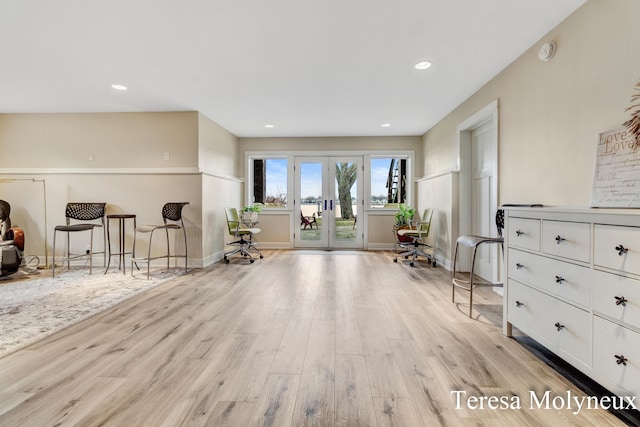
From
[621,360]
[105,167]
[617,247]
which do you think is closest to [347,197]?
[105,167]

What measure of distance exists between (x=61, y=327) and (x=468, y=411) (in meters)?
2.77

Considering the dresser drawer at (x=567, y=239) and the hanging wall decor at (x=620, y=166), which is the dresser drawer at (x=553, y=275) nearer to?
the dresser drawer at (x=567, y=239)

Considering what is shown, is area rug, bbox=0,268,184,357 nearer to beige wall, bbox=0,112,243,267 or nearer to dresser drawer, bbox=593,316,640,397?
beige wall, bbox=0,112,243,267

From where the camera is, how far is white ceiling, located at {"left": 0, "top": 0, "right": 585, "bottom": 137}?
2068mm

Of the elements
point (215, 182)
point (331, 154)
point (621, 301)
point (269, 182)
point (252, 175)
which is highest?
point (331, 154)

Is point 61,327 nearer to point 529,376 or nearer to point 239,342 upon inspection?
point 239,342

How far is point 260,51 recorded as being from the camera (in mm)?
2629

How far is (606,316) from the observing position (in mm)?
1332

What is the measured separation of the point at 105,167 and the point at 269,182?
2886 millimetres

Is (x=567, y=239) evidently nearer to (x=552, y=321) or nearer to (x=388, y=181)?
(x=552, y=321)

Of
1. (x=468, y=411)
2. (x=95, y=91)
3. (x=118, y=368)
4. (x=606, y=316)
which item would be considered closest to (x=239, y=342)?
(x=118, y=368)

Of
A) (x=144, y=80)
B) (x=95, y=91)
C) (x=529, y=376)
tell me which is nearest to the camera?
(x=529, y=376)

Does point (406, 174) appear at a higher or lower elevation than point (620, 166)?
higher

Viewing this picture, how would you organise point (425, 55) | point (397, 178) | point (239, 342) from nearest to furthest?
point (239, 342)
point (425, 55)
point (397, 178)
